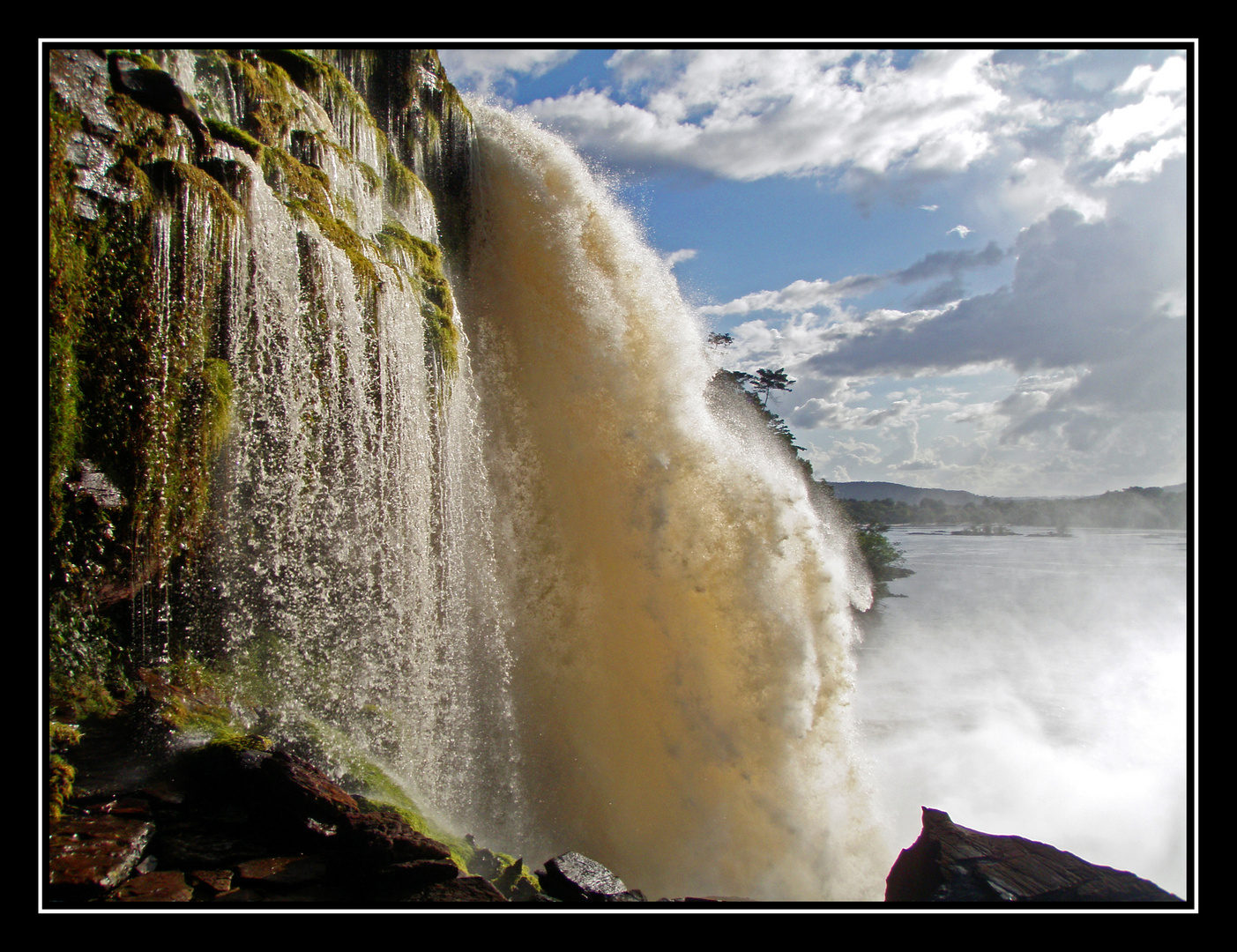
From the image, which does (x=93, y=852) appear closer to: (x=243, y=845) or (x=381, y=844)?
(x=243, y=845)

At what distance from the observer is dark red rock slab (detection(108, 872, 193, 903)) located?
3143 mm

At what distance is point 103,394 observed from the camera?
4.22 meters

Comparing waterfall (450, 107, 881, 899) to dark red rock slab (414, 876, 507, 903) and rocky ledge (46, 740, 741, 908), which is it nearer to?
rocky ledge (46, 740, 741, 908)

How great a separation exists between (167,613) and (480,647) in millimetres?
3222

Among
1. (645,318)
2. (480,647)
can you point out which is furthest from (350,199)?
(480,647)

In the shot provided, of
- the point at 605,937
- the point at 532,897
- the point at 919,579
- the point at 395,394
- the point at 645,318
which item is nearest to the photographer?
the point at 605,937

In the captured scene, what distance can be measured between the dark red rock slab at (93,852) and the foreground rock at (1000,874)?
566cm

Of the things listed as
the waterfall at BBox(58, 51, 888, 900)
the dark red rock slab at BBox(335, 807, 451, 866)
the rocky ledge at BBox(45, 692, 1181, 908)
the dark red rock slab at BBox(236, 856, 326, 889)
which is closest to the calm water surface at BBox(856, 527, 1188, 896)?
the rocky ledge at BBox(45, 692, 1181, 908)

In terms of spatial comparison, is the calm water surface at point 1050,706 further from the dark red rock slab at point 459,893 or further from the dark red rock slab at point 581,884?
the dark red rock slab at point 459,893

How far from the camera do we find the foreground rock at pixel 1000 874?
481 centimetres

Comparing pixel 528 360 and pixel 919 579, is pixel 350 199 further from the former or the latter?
pixel 919 579

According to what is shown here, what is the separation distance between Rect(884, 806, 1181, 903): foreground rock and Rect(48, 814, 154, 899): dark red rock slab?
5.66 metres

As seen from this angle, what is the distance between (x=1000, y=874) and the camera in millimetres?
Result: 5086

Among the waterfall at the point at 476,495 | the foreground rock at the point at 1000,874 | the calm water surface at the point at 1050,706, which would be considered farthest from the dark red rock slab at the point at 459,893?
the calm water surface at the point at 1050,706
